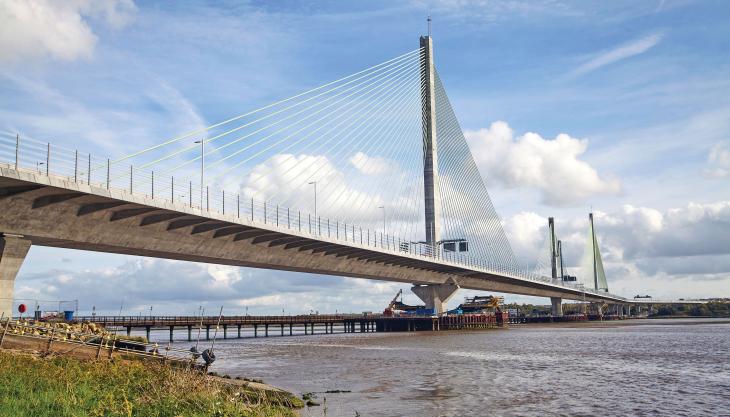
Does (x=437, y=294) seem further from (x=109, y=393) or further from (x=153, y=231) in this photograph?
(x=109, y=393)

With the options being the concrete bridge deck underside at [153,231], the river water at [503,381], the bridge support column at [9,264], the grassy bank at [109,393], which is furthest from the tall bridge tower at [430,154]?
the grassy bank at [109,393]

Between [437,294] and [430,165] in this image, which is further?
[437,294]

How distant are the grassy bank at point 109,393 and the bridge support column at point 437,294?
245 ft

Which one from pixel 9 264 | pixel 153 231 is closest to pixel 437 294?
pixel 153 231

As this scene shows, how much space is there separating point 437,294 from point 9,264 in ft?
225

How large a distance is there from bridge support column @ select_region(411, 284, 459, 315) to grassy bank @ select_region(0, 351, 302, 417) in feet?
245

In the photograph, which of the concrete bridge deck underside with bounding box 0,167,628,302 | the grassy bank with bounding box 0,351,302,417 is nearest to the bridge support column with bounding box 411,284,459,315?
the concrete bridge deck underside with bounding box 0,167,628,302

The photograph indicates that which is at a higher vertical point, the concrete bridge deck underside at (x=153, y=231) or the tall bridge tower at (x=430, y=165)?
the tall bridge tower at (x=430, y=165)

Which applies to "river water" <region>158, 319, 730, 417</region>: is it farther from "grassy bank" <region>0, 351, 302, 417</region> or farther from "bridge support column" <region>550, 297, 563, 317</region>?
"bridge support column" <region>550, 297, 563, 317</region>

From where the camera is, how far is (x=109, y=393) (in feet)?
51.0

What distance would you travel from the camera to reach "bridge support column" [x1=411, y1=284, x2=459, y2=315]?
95750 millimetres

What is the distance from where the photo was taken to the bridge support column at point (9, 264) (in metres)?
34.7

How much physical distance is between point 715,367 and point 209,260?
36.5 m

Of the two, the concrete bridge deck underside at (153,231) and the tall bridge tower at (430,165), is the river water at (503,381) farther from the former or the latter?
the tall bridge tower at (430,165)
